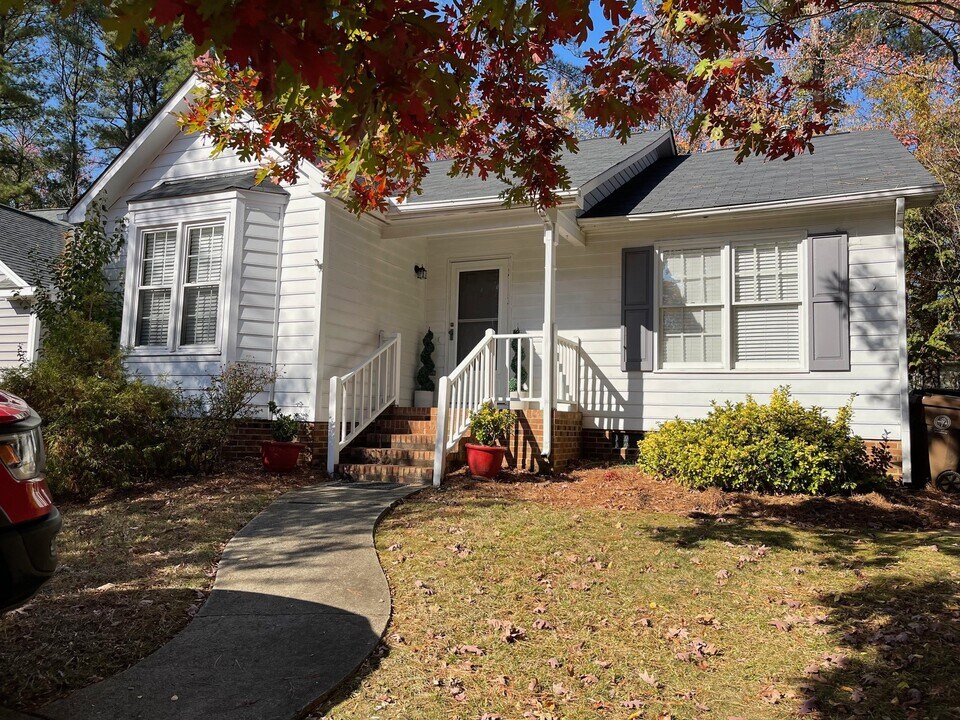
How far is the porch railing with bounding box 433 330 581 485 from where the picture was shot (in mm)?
8039

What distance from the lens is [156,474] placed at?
26.6 feet

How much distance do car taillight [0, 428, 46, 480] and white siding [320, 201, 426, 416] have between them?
6.22 meters

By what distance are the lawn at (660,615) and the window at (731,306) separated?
2834 millimetres

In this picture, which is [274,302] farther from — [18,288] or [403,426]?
[18,288]

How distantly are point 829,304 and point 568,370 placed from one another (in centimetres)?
333

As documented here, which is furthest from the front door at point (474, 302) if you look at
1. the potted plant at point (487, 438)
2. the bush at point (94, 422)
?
the bush at point (94, 422)

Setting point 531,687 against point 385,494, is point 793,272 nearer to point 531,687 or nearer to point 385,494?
point 385,494

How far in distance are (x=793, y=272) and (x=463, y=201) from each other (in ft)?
14.1

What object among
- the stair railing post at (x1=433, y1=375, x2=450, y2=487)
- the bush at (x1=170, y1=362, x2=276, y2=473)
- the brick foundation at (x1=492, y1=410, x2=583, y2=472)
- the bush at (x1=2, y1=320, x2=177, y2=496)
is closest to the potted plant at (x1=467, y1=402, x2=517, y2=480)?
the brick foundation at (x1=492, y1=410, x2=583, y2=472)

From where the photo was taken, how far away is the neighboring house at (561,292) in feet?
28.3

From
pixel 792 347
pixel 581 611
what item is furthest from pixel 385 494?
pixel 792 347

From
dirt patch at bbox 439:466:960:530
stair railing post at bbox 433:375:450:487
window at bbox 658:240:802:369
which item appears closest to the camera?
dirt patch at bbox 439:466:960:530

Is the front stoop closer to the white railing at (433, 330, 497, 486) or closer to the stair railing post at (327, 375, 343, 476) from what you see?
the stair railing post at (327, 375, 343, 476)

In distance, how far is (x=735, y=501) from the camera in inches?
288
